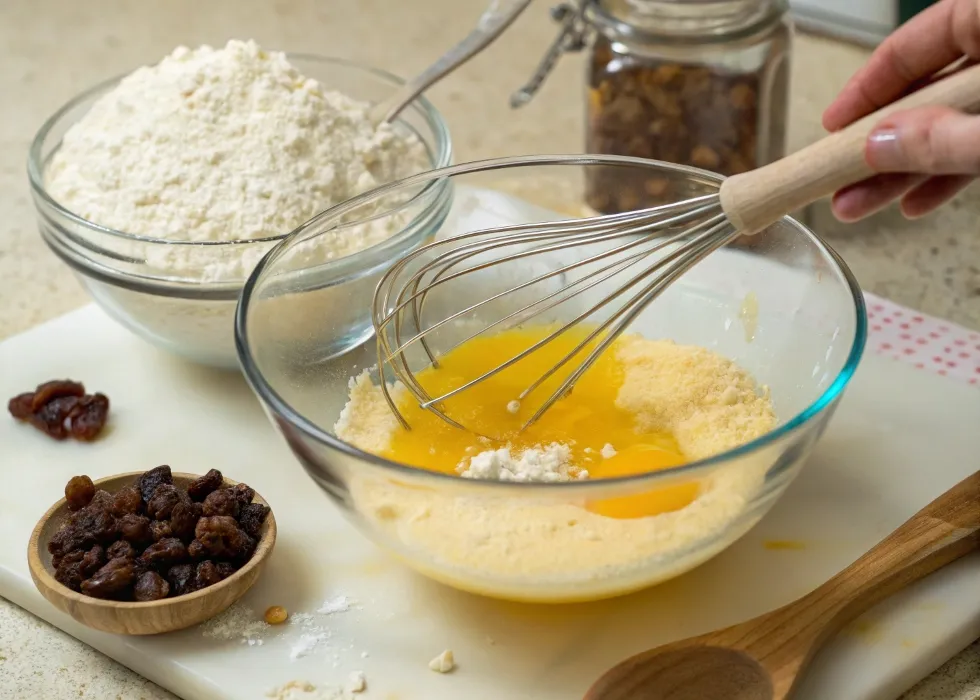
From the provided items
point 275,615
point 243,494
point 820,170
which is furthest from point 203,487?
point 820,170

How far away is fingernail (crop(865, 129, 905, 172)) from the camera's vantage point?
851mm

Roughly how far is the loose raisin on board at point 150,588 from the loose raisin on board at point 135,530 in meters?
0.04

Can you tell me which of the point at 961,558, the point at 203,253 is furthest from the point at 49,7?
the point at 961,558

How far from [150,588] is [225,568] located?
62 millimetres

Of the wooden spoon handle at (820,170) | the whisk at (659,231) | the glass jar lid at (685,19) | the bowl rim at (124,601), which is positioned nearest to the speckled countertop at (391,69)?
the bowl rim at (124,601)

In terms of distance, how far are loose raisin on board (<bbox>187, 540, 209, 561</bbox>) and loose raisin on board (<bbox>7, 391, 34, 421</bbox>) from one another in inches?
13.4

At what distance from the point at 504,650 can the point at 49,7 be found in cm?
177

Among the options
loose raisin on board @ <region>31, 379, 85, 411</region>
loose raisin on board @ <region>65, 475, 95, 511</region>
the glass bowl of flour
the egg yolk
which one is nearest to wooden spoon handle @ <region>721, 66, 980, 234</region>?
the egg yolk

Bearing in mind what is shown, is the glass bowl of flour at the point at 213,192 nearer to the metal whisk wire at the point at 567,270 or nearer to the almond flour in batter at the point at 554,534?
the metal whisk wire at the point at 567,270

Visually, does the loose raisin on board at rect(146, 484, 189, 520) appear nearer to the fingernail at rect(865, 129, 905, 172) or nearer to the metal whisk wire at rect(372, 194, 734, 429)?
the metal whisk wire at rect(372, 194, 734, 429)

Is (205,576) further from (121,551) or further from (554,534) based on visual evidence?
(554,534)

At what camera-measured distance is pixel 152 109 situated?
1.27 meters

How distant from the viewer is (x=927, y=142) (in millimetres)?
840

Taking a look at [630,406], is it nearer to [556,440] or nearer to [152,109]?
[556,440]
